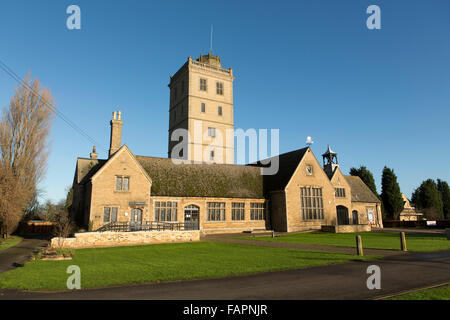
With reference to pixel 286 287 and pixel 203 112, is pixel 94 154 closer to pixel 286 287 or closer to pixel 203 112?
pixel 203 112

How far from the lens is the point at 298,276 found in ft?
35.8

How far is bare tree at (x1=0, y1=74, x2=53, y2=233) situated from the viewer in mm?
33188

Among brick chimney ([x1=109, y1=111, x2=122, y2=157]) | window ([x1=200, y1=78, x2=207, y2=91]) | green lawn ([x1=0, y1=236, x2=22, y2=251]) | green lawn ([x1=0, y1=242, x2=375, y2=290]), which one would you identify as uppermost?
window ([x1=200, y1=78, x2=207, y2=91])

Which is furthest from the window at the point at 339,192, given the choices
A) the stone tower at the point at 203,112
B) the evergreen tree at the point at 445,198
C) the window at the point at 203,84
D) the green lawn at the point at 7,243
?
the evergreen tree at the point at 445,198

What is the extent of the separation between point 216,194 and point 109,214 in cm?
1261

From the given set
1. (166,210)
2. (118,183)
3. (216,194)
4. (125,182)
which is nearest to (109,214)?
(118,183)

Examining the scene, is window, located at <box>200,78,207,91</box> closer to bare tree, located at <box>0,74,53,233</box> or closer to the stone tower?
the stone tower

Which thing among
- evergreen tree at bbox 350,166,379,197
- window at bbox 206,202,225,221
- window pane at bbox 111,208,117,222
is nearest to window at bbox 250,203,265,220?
window at bbox 206,202,225,221

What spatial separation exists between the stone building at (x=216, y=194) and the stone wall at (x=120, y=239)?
2638 millimetres

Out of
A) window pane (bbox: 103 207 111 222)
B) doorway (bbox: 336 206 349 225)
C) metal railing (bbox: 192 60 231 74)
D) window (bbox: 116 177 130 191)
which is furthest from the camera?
metal railing (bbox: 192 60 231 74)

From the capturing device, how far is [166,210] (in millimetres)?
32031

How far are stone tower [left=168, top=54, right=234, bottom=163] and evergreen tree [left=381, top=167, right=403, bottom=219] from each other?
34.8 meters
